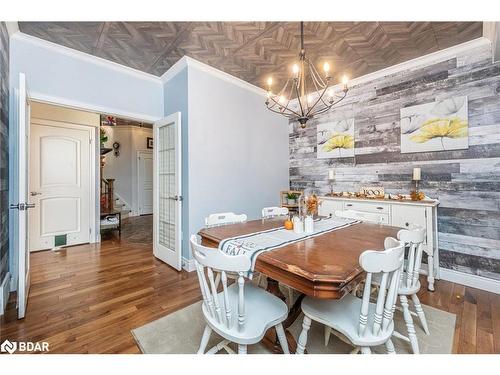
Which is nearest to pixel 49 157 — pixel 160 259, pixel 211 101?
pixel 160 259

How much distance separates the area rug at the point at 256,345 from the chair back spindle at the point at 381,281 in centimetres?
60

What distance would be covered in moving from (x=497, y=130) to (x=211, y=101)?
323 centimetres

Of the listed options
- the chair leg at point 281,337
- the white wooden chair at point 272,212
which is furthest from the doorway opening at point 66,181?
the chair leg at point 281,337

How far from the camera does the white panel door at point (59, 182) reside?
11.8 ft

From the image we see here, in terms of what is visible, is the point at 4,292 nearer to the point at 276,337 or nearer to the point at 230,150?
the point at 276,337

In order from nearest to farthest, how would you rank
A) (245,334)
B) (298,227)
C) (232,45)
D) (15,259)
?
(245,334), (298,227), (15,259), (232,45)

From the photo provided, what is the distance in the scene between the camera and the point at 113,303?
215 centimetres

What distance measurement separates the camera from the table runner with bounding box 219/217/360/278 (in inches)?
55.4

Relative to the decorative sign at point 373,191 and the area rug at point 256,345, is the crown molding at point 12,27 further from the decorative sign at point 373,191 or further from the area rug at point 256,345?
the decorative sign at point 373,191

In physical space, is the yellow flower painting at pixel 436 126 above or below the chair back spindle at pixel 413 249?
above

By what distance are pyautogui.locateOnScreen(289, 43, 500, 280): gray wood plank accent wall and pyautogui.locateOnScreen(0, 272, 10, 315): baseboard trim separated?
4.08m

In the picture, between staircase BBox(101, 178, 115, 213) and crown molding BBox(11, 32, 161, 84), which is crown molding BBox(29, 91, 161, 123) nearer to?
crown molding BBox(11, 32, 161, 84)
